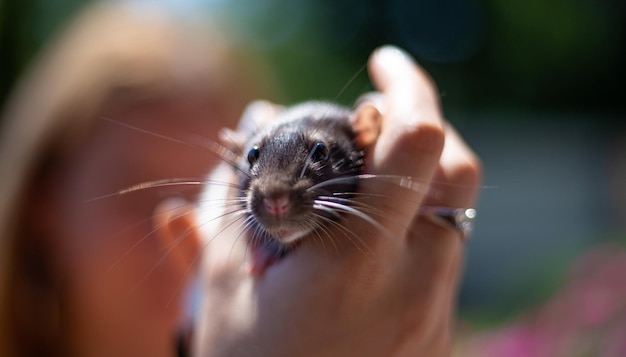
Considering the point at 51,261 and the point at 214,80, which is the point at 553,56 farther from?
the point at 51,261

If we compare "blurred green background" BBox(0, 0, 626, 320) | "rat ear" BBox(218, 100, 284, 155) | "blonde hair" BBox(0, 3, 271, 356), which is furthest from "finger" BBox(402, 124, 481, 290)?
"blurred green background" BBox(0, 0, 626, 320)

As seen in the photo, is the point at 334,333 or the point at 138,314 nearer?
the point at 334,333

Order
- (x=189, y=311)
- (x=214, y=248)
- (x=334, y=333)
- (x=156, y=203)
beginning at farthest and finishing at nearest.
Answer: (x=156, y=203) < (x=189, y=311) < (x=214, y=248) < (x=334, y=333)

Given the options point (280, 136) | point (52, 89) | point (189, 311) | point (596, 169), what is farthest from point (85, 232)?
point (596, 169)

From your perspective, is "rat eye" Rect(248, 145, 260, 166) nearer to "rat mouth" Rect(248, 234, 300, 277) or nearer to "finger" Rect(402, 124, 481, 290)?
"rat mouth" Rect(248, 234, 300, 277)

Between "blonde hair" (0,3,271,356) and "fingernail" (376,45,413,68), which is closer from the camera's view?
"fingernail" (376,45,413,68)

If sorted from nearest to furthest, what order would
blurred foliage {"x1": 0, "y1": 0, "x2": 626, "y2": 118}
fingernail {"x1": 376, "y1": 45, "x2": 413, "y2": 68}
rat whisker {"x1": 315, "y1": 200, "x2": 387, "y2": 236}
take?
1. rat whisker {"x1": 315, "y1": 200, "x2": 387, "y2": 236}
2. fingernail {"x1": 376, "y1": 45, "x2": 413, "y2": 68}
3. blurred foliage {"x1": 0, "y1": 0, "x2": 626, "y2": 118}

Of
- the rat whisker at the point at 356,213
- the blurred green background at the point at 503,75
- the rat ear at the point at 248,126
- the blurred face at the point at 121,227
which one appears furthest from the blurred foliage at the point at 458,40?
the rat whisker at the point at 356,213
